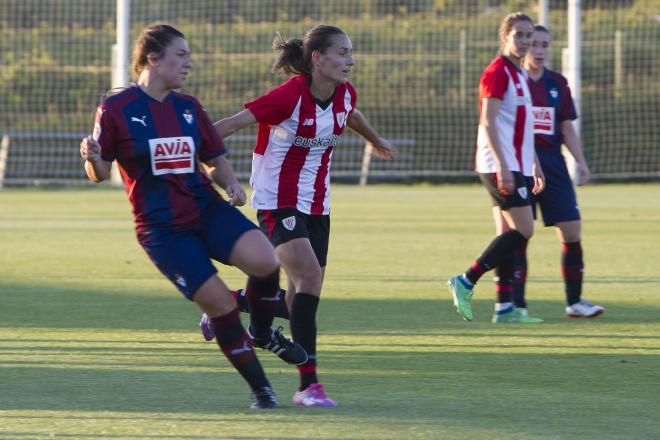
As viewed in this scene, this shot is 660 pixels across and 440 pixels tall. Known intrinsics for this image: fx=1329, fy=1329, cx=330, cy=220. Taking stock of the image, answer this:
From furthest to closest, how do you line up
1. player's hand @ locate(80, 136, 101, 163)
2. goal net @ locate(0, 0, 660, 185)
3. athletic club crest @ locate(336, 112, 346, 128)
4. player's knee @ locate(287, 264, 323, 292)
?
1. goal net @ locate(0, 0, 660, 185)
2. athletic club crest @ locate(336, 112, 346, 128)
3. player's knee @ locate(287, 264, 323, 292)
4. player's hand @ locate(80, 136, 101, 163)

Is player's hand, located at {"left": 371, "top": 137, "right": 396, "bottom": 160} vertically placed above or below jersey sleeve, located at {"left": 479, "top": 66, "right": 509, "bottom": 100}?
below

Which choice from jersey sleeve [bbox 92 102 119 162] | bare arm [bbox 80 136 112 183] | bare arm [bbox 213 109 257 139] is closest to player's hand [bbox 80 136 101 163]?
bare arm [bbox 80 136 112 183]

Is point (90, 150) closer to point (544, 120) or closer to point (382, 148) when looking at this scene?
point (382, 148)

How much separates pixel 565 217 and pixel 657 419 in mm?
3244

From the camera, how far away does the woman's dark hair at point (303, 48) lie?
575 cm

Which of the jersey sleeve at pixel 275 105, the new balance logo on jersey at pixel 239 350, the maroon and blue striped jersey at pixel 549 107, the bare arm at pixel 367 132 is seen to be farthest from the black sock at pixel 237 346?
the maroon and blue striped jersey at pixel 549 107

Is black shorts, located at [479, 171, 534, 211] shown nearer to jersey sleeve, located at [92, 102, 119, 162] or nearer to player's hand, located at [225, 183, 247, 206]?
player's hand, located at [225, 183, 247, 206]

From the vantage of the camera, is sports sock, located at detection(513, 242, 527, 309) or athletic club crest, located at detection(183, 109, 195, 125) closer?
athletic club crest, located at detection(183, 109, 195, 125)

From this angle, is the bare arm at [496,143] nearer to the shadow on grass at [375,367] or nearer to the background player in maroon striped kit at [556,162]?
the background player in maroon striped kit at [556,162]

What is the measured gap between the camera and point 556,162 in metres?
8.09

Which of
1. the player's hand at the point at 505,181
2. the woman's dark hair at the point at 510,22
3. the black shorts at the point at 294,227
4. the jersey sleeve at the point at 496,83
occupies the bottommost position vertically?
the black shorts at the point at 294,227

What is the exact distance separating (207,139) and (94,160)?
513 mm

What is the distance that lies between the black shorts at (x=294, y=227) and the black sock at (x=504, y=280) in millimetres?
2022

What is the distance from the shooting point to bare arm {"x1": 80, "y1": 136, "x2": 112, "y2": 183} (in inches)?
197
